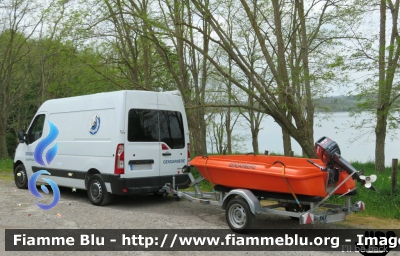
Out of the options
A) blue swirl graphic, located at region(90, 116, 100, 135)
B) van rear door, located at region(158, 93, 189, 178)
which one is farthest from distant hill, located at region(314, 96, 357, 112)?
blue swirl graphic, located at region(90, 116, 100, 135)

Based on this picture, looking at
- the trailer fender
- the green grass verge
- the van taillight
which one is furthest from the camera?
the van taillight

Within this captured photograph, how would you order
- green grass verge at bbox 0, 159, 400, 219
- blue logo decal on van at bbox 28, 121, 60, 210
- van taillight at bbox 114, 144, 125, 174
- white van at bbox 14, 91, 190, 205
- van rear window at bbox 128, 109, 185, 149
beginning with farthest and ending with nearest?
blue logo decal on van at bbox 28, 121, 60, 210, van rear window at bbox 128, 109, 185, 149, white van at bbox 14, 91, 190, 205, van taillight at bbox 114, 144, 125, 174, green grass verge at bbox 0, 159, 400, 219

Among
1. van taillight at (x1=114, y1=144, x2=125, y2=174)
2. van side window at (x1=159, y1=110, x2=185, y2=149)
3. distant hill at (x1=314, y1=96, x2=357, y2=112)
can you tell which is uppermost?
distant hill at (x1=314, y1=96, x2=357, y2=112)

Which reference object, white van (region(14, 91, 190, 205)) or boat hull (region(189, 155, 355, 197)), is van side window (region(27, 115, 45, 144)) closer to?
white van (region(14, 91, 190, 205))

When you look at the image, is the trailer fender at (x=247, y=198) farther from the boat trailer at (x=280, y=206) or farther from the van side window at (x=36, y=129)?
the van side window at (x=36, y=129)

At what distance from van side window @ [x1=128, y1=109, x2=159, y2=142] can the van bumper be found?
2.69ft

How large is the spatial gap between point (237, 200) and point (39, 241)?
121 inches

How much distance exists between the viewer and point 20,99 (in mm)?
31797

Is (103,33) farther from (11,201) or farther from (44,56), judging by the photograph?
(44,56)

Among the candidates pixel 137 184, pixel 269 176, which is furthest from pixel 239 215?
pixel 137 184

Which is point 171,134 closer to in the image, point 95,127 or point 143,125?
point 143,125

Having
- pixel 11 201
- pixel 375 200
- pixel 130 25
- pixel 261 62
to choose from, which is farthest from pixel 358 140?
A: pixel 261 62

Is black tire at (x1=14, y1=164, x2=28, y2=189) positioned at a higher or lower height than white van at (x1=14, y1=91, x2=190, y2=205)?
lower

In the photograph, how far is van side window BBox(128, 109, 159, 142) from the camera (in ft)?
27.9
